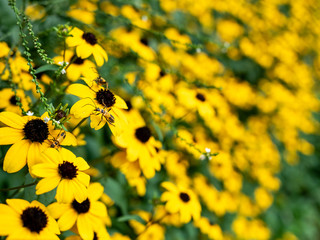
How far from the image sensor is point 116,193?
147 centimetres

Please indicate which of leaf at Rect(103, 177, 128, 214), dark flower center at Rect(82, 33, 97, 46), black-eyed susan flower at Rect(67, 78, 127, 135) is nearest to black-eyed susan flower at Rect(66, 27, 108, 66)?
dark flower center at Rect(82, 33, 97, 46)

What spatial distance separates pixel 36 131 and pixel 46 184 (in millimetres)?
147

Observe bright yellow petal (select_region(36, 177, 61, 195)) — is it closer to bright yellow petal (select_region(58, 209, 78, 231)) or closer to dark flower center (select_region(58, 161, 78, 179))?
dark flower center (select_region(58, 161, 78, 179))

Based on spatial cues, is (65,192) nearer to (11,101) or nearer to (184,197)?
(11,101)

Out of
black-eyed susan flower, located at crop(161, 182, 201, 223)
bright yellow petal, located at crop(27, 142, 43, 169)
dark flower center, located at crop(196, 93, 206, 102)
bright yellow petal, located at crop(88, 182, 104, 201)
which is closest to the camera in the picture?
bright yellow petal, located at crop(27, 142, 43, 169)

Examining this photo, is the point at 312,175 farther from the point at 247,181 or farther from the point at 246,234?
the point at 246,234

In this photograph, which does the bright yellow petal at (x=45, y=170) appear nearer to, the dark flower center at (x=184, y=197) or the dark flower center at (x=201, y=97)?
the dark flower center at (x=184, y=197)

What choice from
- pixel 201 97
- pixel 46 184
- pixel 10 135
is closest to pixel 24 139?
pixel 10 135

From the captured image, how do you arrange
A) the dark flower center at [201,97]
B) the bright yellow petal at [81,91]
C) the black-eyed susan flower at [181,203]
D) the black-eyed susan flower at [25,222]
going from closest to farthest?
the black-eyed susan flower at [25,222] → the bright yellow petal at [81,91] → the black-eyed susan flower at [181,203] → the dark flower center at [201,97]

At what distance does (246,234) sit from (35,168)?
2.88 m

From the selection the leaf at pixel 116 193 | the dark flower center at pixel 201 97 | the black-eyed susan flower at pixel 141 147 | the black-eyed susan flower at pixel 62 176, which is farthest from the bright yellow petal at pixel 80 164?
the dark flower center at pixel 201 97

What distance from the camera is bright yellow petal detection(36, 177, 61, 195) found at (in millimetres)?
743

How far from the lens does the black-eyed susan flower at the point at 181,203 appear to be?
A: 1293mm

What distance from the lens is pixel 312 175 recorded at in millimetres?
4973
